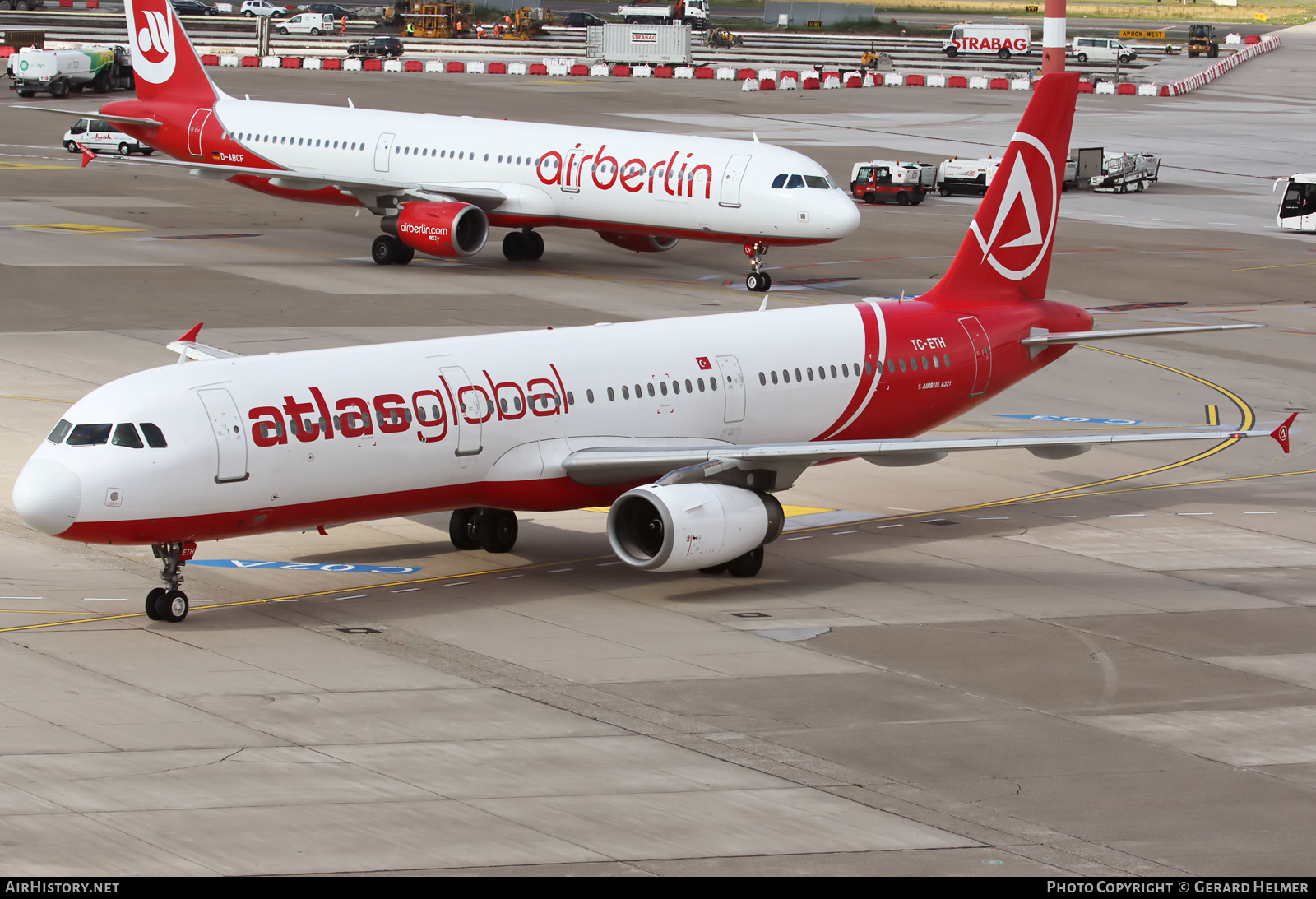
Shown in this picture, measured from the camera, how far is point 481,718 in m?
23.2

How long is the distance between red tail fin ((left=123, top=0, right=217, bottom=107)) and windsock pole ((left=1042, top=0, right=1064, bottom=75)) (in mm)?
38910

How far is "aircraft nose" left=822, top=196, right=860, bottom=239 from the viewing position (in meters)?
59.1

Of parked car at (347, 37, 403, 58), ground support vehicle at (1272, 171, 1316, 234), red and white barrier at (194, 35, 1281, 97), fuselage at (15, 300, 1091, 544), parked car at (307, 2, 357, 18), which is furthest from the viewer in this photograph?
parked car at (307, 2, 357, 18)

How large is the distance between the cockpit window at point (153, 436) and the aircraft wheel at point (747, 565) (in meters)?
9.79

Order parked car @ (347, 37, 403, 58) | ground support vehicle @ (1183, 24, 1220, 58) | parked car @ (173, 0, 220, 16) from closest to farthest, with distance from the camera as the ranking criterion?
parked car @ (347, 37, 403, 58) < parked car @ (173, 0, 220, 16) < ground support vehicle @ (1183, 24, 1220, 58)

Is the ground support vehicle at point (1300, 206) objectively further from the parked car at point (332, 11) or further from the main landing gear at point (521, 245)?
the parked car at point (332, 11)

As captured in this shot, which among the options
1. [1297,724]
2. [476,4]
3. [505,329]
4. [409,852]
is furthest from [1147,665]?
[476,4]

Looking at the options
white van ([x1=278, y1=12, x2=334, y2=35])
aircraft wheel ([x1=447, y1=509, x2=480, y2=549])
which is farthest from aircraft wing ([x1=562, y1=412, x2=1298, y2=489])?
white van ([x1=278, y1=12, x2=334, y2=35])

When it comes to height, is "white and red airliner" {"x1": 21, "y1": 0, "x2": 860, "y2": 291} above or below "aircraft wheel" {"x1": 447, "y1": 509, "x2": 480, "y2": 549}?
above

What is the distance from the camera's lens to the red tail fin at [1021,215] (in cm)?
3744

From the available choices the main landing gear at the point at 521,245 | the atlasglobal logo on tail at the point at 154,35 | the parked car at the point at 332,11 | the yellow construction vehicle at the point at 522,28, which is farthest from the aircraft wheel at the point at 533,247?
the parked car at the point at 332,11

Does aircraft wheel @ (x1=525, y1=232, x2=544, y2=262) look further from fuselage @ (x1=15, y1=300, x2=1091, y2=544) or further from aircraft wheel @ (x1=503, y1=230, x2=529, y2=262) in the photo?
fuselage @ (x1=15, y1=300, x2=1091, y2=544)

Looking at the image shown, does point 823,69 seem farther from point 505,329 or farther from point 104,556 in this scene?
point 104,556

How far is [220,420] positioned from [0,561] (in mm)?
6099
